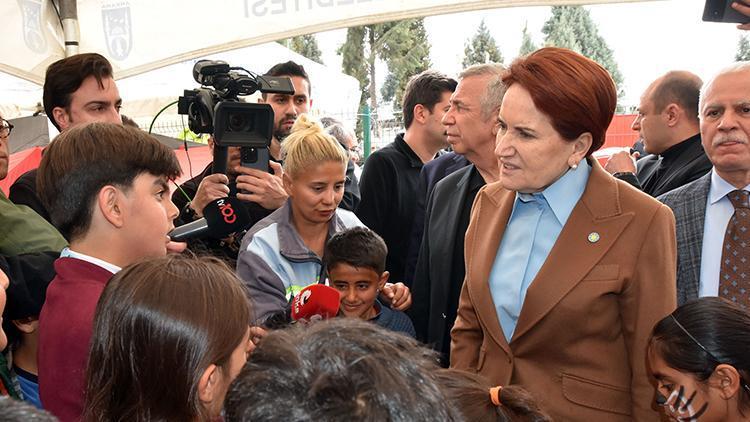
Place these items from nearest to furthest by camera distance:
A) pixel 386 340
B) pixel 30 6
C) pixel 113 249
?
pixel 386 340
pixel 113 249
pixel 30 6

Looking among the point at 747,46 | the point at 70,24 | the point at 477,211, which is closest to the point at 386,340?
the point at 477,211

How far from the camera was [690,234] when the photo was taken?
8.28 feet

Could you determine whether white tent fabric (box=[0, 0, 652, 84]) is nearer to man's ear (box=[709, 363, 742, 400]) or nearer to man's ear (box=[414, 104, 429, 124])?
man's ear (box=[414, 104, 429, 124])

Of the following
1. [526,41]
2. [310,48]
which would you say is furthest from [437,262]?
[310,48]

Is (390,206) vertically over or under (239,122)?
under

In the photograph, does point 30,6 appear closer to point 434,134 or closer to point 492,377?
point 434,134

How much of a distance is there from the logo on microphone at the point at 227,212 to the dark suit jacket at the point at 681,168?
1.92m

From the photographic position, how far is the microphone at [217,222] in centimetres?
238

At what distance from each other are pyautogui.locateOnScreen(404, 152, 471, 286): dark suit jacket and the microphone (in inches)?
41.9

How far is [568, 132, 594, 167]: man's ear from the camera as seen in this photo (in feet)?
6.88

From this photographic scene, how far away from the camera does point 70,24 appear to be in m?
3.28

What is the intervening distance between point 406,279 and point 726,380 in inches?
64.0

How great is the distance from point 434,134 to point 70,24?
6.12ft

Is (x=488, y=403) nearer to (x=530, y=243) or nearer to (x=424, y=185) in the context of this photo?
(x=530, y=243)
